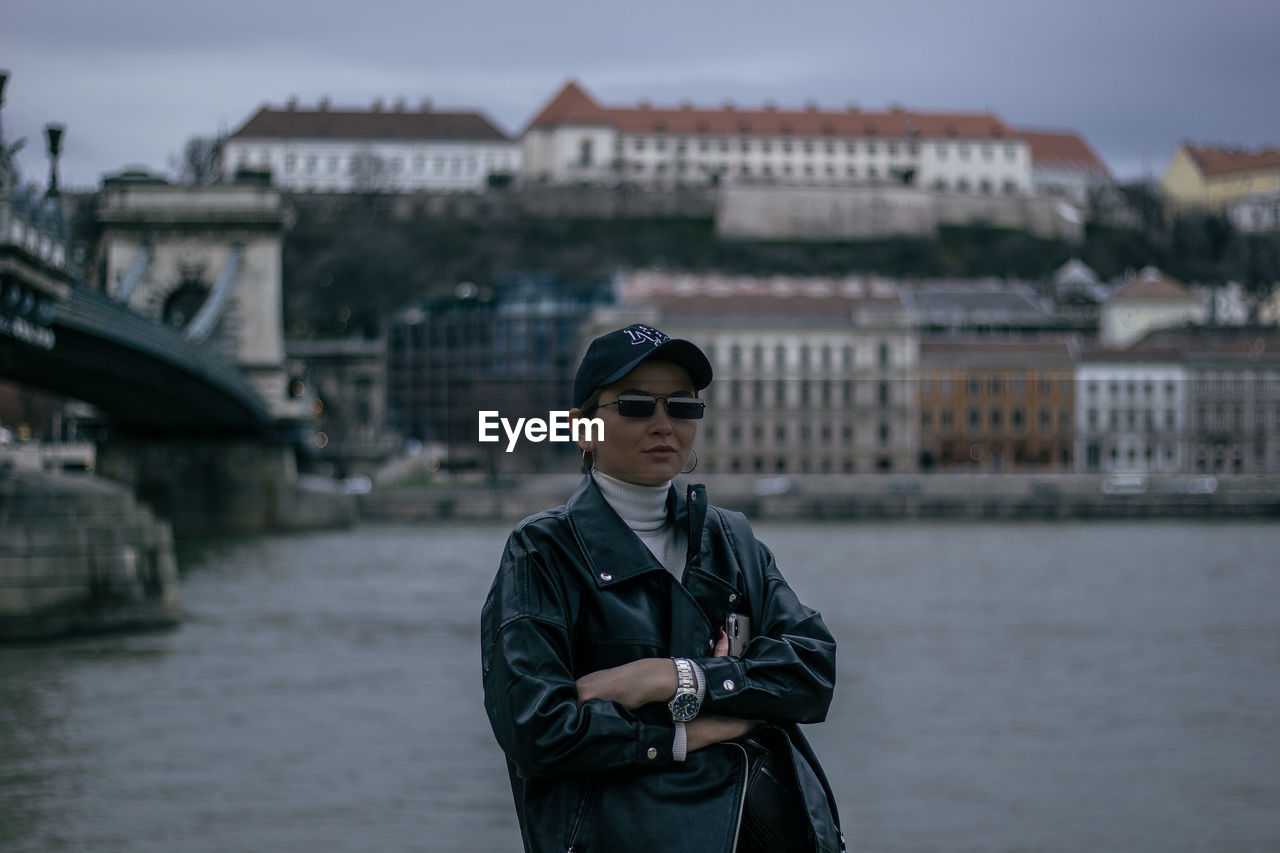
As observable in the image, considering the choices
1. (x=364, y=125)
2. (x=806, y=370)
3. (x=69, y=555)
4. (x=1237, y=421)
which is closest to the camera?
(x=1237, y=421)

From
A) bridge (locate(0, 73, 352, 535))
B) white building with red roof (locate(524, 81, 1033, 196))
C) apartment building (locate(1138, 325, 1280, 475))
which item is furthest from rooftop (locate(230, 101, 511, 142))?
apartment building (locate(1138, 325, 1280, 475))

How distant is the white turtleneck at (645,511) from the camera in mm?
2197

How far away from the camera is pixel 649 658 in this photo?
Answer: 212cm

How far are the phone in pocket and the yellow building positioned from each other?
9675 centimetres

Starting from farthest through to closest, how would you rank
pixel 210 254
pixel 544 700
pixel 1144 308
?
pixel 1144 308
pixel 210 254
pixel 544 700

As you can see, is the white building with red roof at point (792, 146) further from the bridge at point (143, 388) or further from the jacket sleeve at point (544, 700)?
the jacket sleeve at point (544, 700)

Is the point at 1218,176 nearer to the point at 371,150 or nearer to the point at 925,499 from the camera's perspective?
the point at 371,150

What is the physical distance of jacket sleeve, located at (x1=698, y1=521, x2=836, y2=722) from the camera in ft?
6.91

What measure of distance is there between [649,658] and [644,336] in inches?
14.1

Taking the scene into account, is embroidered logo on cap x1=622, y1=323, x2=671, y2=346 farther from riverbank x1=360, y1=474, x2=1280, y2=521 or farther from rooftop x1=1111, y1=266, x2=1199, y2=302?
rooftop x1=1111, y1=266, x2=1199, y2=302

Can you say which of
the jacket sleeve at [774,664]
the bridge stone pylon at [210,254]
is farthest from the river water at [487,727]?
the bridge stone pylon at [210,254]

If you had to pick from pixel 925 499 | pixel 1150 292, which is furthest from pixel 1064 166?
pixel 925 499

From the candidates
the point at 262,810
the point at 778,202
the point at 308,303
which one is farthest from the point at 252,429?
the point at 778,202

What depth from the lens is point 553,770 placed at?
2082mm
